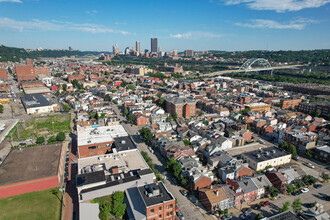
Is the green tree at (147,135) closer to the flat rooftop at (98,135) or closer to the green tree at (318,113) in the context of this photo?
the flat rooftop at (98,135)

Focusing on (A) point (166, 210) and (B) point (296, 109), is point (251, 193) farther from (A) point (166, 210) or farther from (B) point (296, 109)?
(B) point (296, 109)

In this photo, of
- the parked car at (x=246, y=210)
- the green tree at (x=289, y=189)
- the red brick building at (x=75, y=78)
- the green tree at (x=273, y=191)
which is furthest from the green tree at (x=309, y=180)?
the red brick building at (x=75, y=78)

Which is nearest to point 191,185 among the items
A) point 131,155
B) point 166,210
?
point 166,210

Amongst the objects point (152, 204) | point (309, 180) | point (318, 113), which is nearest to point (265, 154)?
point (309, 180)

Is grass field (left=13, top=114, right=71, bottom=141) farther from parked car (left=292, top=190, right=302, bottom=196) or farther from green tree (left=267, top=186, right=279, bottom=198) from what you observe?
parked car (left=292, top=190, right=302, bottom=196)

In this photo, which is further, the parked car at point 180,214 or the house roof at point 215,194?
the house roof at point 215,194
